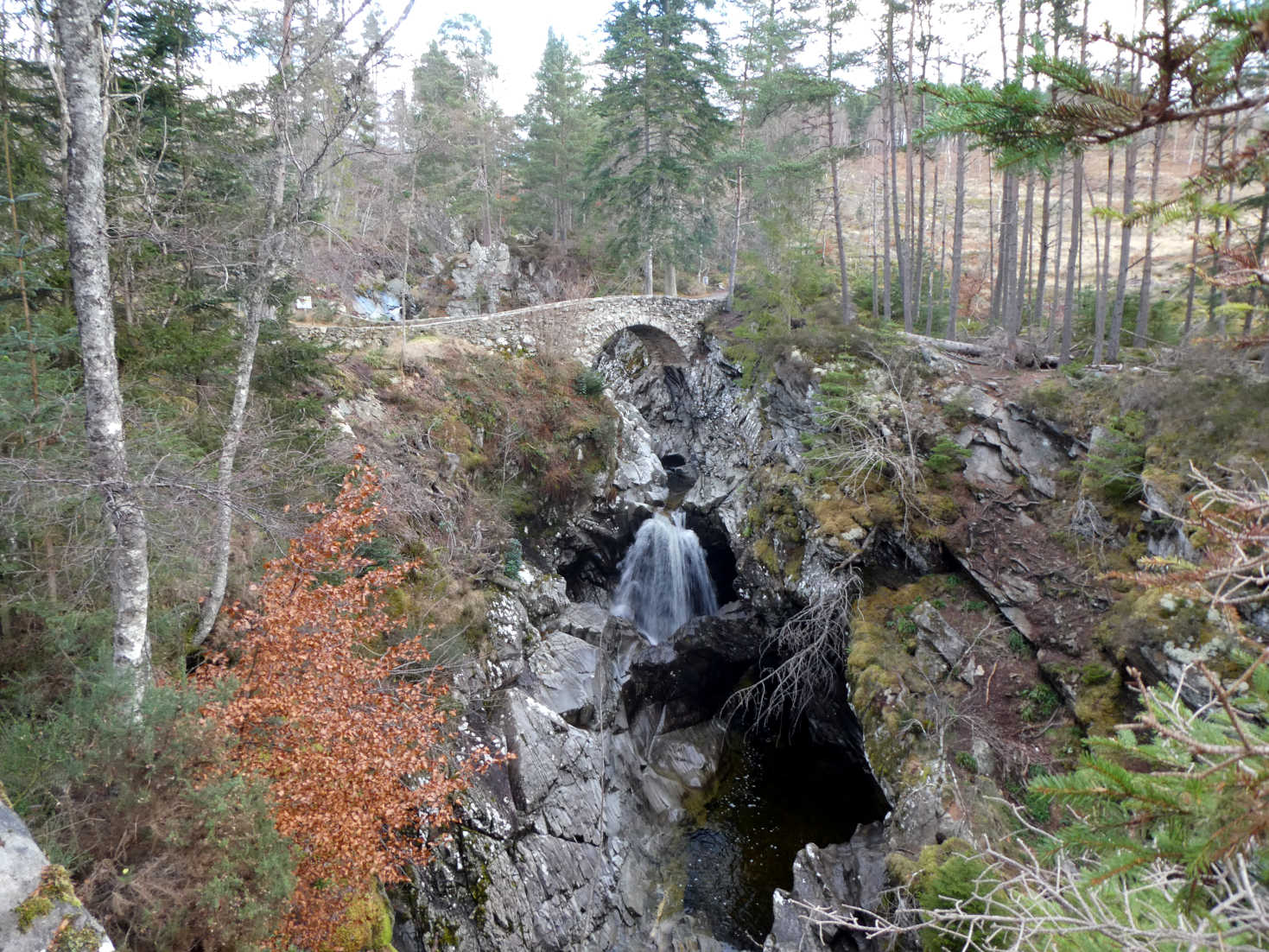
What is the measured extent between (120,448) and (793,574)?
37.1 feet

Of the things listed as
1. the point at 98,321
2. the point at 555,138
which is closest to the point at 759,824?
the point at 98,321

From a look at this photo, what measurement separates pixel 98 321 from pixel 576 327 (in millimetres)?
14461

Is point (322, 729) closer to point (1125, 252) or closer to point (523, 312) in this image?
point (523, 312)

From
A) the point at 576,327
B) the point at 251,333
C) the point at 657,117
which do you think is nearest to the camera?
the point at 251,333

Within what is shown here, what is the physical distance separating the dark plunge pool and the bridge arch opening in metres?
12.4

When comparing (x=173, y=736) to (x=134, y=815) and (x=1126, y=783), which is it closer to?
(x=134, y=815)

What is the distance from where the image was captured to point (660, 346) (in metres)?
21.7

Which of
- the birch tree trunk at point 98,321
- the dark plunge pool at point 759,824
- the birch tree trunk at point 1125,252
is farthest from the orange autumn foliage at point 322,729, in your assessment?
the birch tree trunk at point 1125,252

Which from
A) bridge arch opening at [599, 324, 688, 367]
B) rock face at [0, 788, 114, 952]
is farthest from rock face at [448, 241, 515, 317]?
rock face at [0, 788, 114, 952]

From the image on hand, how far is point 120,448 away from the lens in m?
5.27

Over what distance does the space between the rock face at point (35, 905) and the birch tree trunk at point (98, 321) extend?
1.69 metres

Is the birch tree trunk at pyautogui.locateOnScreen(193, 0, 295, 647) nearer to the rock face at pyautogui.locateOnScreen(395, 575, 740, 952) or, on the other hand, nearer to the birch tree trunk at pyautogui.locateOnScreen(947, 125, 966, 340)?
the rock face at pyautogui.locateOnScreen(395, 575, 740, 952)

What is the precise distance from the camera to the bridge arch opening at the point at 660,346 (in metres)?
21.2

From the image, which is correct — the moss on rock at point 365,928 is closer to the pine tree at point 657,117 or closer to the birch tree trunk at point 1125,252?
the birch tree trunk at point 1125,252
